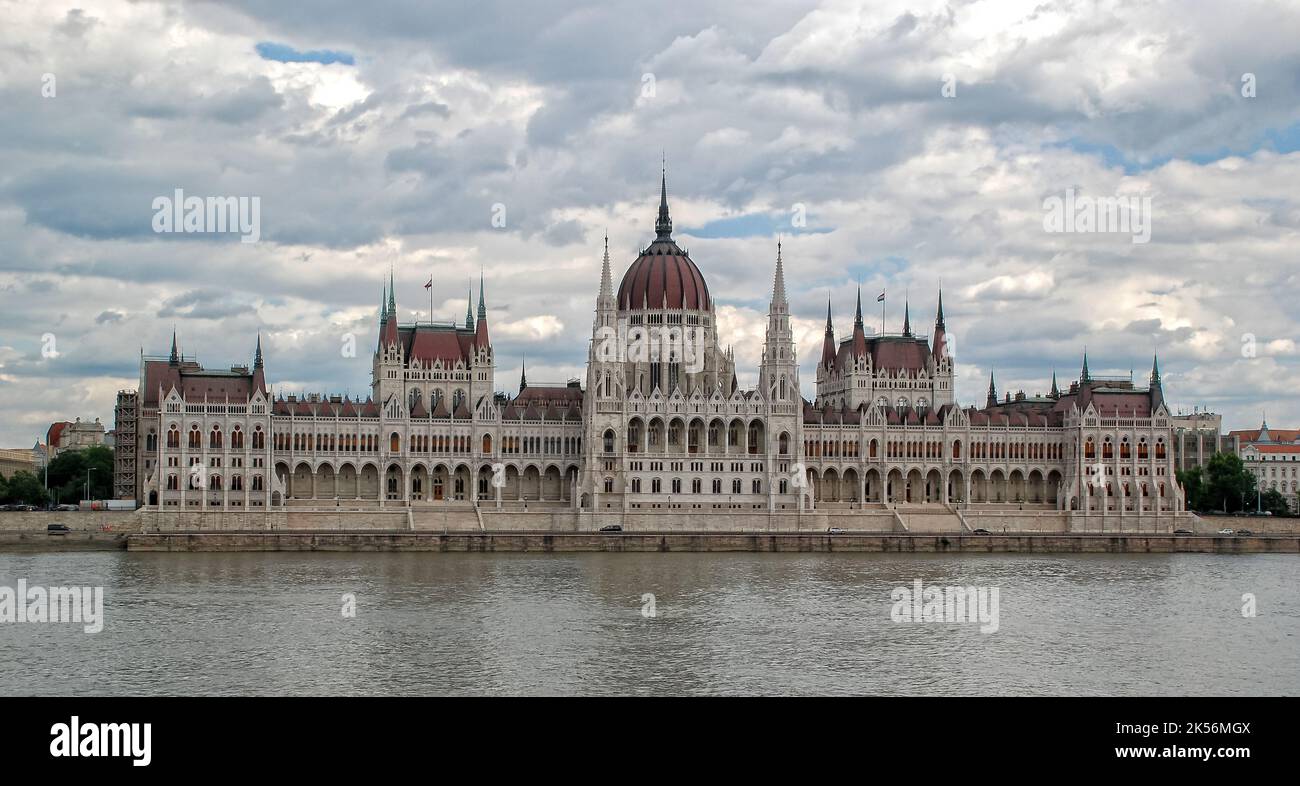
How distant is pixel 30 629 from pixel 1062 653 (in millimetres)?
34990

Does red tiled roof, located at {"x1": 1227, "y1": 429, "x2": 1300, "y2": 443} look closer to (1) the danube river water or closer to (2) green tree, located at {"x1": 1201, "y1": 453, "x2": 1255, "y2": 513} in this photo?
(2) green tree, located at {"x1": 1201, "y1": 453, "x2": 1255, "y2": 513}

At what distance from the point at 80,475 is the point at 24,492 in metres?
13.7

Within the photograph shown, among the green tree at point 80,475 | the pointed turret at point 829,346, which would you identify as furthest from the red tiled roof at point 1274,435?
the green tree at point 80,475

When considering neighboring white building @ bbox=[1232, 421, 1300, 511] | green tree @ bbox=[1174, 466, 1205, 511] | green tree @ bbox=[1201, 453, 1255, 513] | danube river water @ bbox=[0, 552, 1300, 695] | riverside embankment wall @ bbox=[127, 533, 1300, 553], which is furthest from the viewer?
neighboring white building @ bbox=[1232, 421, 1300, 511]

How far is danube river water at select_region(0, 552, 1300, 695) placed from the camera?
39969 millimetres

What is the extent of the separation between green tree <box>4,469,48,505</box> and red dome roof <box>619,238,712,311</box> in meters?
50.5

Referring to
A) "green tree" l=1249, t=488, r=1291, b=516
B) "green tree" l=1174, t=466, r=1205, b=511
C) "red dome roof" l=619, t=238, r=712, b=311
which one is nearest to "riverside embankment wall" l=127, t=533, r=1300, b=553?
"green tree" l=1174, t=466, r=1205, b=511

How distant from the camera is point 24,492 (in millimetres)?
116375

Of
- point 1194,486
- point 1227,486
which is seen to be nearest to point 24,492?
point 1194,486

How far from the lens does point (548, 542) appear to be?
90.6 metres

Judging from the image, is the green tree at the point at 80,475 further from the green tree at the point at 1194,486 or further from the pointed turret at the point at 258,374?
the green tree at the point at 1194,486

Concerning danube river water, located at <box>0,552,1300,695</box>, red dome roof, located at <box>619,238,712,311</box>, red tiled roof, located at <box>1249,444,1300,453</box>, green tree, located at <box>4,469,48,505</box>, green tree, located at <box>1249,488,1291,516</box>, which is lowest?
→ danube river water, located at <box>0,552,1300,695</box>

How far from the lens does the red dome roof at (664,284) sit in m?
117

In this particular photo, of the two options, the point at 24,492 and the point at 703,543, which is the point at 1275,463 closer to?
the point at 703,543
